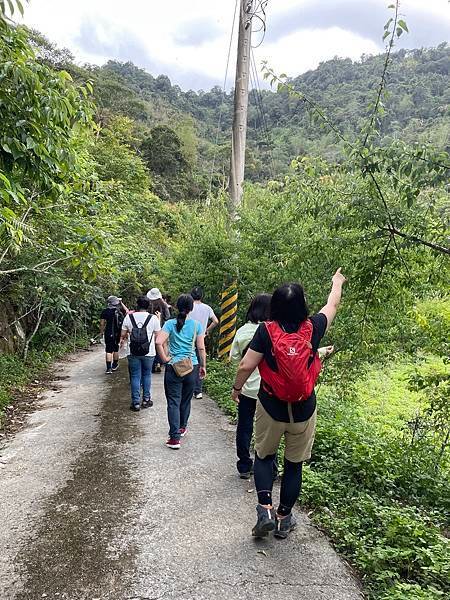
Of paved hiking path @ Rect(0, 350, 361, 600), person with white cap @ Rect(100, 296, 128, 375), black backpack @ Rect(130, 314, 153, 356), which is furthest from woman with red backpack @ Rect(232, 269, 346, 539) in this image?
person with white cap @ Rect(100, 296, 128, 375)

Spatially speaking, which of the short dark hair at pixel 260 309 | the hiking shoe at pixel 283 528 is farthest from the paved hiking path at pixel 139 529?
the short dark hair at pixel 260 309

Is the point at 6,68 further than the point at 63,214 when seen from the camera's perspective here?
No

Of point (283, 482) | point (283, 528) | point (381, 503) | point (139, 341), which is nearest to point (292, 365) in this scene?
point (283, 482)

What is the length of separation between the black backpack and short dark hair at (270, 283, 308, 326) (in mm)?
4164

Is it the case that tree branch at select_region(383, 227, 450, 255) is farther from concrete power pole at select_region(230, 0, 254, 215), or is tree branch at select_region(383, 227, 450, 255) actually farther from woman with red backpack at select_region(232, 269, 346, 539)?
concrete power pole at select_region(230, 0, 254, 215)

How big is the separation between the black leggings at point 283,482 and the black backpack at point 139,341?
3.90 meters

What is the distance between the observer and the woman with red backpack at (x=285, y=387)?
3311 mm

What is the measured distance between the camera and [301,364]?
329 cm

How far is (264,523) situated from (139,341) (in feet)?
13.7

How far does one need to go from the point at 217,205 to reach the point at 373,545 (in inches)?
380

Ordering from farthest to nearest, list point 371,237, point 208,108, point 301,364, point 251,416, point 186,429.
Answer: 1. point 208,108
2. point 186,429
3. point 251,416
4. point 371,237
5. point 301,364

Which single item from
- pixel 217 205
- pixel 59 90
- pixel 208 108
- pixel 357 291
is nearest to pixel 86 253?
pixel 59 90

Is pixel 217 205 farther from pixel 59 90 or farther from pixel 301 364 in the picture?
pixel 301 364

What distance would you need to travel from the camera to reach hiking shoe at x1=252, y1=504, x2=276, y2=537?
350cm
